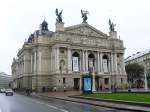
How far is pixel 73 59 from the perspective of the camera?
8900 centimetres

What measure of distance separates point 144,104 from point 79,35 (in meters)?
69.2

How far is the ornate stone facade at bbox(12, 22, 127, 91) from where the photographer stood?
85188 mm

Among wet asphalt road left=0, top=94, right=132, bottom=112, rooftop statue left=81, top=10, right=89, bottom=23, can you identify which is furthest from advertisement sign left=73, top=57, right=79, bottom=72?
wet asphalt road left=0, top=94, right=132, bottom=112

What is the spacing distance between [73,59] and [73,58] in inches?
13.2

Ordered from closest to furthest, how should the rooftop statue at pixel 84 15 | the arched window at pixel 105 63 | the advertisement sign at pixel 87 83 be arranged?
the advertisement sign at pixel 87 83
the rooftop statue at pixel 84 15
the arched window at pixel 105 63

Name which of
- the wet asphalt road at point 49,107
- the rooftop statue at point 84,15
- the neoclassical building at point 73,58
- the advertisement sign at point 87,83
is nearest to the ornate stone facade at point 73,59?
the neoclassical building at point 73,58

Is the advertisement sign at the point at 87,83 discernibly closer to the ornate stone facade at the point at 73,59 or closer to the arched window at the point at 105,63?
the ornate stone facade at the point at 73,59

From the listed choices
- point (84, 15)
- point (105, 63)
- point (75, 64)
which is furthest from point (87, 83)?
point (84, 15)

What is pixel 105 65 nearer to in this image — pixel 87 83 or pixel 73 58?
pixel 73 58

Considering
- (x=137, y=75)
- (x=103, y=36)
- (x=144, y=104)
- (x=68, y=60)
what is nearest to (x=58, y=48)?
(x=68, y=60)

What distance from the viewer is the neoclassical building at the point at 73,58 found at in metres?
85.2

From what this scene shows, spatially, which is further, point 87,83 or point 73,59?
point 73,59

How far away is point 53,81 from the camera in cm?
8569

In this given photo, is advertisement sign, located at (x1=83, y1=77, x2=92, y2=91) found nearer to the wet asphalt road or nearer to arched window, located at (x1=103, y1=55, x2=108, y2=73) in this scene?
the wet asphalt road
